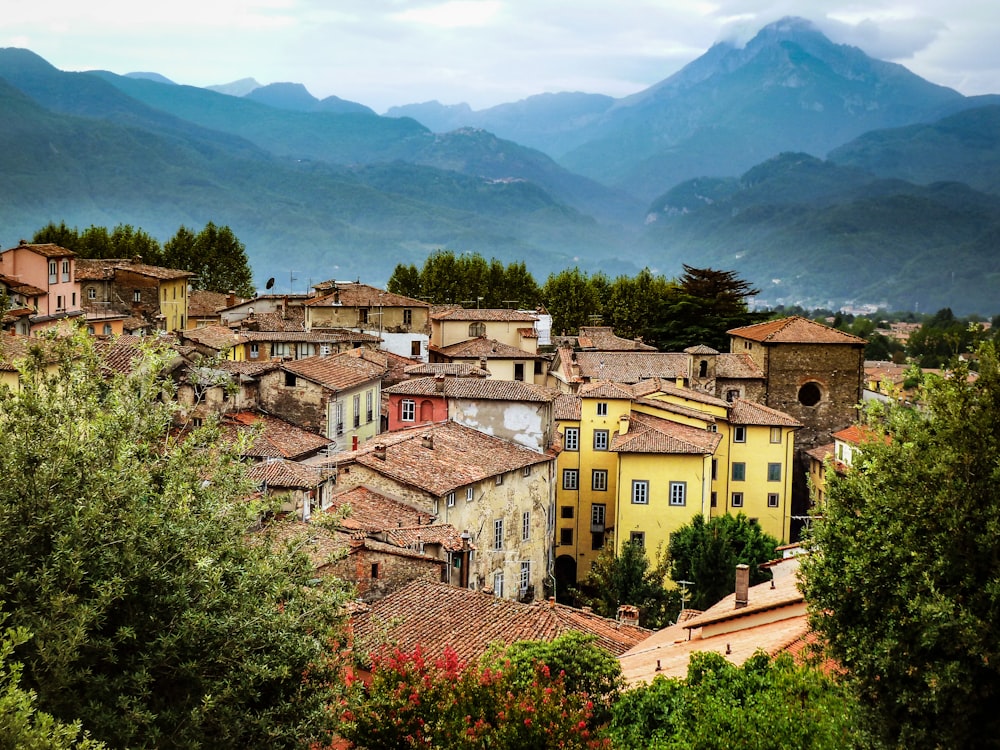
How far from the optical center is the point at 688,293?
90.4 meters

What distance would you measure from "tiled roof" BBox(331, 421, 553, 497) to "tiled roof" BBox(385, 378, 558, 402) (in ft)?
4.58

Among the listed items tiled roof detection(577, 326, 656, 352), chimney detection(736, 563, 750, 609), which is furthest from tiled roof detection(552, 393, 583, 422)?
chimney detection(736, 563, 750, 609)

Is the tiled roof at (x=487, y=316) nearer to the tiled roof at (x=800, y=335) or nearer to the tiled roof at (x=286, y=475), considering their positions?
the tiled roof at (x=800, y=335)

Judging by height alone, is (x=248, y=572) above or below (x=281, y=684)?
above

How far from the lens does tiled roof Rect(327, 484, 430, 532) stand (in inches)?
1117

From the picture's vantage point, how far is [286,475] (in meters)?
26.1

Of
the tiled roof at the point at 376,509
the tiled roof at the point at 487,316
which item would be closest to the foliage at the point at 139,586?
the tiled roof at the point at 376,509

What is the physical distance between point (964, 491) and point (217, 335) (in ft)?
153

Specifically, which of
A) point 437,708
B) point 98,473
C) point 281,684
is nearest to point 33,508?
point 98,473

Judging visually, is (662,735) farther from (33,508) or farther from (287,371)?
(287,371)

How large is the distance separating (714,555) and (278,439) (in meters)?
15.8

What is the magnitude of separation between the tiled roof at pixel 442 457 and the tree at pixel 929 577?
1712 centimetres

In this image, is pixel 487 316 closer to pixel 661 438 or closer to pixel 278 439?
pixel 661 438

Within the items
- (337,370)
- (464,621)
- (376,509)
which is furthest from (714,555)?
(464,621)
